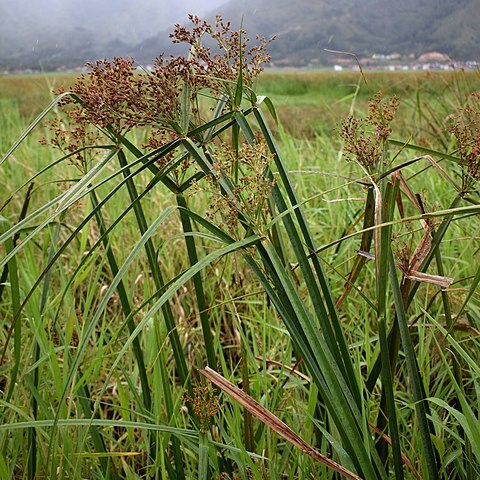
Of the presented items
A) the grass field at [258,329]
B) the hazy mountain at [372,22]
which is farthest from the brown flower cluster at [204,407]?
the hazy mountain at [372,22]

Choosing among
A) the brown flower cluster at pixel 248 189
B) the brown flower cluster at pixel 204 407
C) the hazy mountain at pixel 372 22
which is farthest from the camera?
→ the hazy mountain at pixel 372 22

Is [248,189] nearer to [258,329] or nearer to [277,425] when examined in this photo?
[277,425]

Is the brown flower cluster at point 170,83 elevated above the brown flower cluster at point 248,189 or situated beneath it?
elevated above

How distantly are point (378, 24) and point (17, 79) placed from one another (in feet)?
34.1

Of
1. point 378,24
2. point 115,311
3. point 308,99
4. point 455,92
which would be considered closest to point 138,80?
point 115,311

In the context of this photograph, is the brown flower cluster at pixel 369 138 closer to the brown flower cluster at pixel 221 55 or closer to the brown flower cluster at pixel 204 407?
the brown flower cluster at pixel 221 55

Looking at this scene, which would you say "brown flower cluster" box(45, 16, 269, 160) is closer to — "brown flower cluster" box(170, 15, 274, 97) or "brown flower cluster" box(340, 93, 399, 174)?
"brown flower cluster" box(170, 15, 274, 97)

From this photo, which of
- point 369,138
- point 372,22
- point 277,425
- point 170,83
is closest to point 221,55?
point 170,83

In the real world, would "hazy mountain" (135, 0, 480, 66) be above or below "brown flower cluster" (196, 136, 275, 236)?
above

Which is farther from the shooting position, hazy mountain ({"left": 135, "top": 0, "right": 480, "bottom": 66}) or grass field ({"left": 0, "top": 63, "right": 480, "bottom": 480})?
hazy mountain ({"left": 135, "top": 0, "right": 480, "bottom": 66})

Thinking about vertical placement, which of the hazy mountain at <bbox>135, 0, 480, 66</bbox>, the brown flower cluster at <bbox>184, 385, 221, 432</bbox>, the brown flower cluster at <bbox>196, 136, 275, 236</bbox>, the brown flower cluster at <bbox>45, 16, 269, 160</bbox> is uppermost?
the hazy mountain at <bbox>135, 0, 480, 66</bbox>

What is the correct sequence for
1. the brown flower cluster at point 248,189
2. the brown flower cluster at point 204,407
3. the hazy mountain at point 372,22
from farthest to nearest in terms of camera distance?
the hazy mountain at point 372,22 < the brown flower cluster at point 204,407 < the brown flower cluster at point 248,189

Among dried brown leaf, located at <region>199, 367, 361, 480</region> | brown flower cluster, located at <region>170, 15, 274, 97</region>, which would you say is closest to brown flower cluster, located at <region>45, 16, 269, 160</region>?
brown flower cluster, located at <region>170, 15, 274, 97</region>

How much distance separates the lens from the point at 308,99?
7.27m
